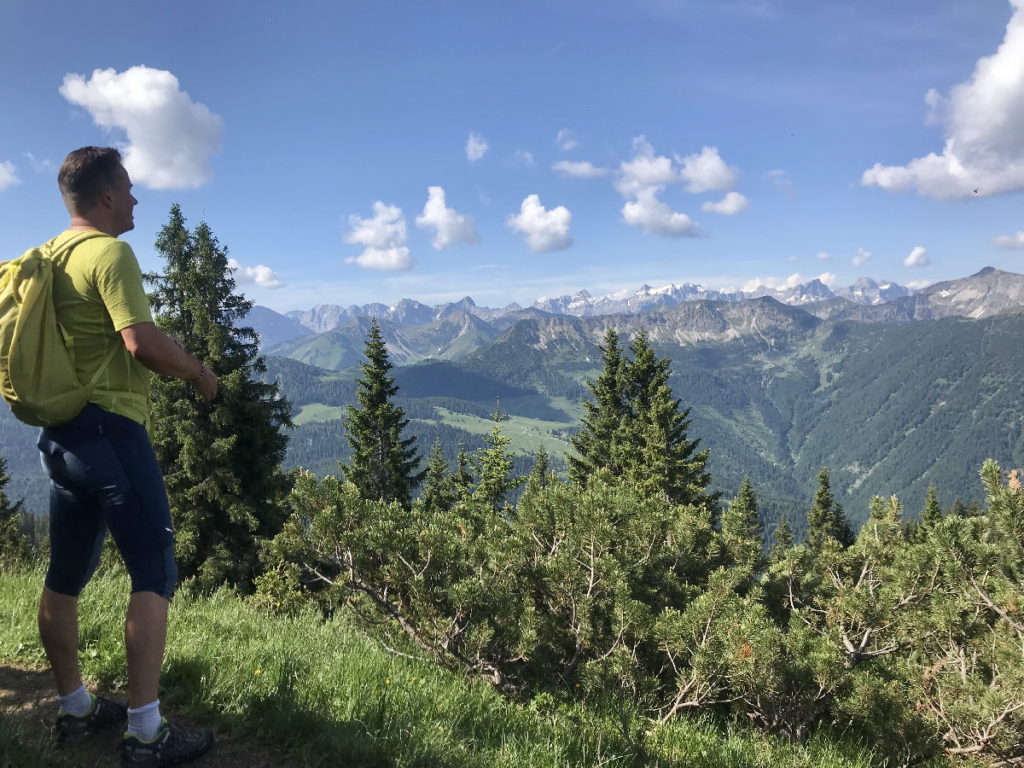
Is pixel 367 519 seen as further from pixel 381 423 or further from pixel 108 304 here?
pixel 381 423

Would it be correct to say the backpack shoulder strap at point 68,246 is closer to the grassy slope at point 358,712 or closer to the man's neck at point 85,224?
the man's neck at point 85,224

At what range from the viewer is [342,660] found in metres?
3.98

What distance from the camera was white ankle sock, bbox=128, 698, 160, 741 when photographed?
8.39ft

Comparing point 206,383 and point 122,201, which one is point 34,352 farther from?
point 122,201

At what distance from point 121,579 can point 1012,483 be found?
29.0 ft

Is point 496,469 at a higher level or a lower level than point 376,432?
lower

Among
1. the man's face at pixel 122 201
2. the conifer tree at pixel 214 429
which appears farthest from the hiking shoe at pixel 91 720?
the conifer tree at pixel 214 429

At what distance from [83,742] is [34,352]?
198 centimetres

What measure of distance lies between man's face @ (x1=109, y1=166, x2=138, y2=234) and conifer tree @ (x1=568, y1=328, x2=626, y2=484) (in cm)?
2890

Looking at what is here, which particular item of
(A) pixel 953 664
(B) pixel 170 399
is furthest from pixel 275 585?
(A) pixel 953 664

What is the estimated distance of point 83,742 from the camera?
2740 millimetres

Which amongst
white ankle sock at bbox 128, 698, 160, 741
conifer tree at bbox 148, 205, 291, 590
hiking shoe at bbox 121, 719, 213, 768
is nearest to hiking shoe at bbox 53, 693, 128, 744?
hiking shoe at bbox 121, 719, 213, 768

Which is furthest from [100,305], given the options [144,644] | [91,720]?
[91,720]

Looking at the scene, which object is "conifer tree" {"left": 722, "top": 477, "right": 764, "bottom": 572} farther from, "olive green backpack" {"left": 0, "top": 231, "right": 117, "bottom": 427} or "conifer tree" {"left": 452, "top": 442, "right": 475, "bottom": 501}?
"conifer tree" {"left": 452, "top": 442, "right": 475, "bottom": 501}
